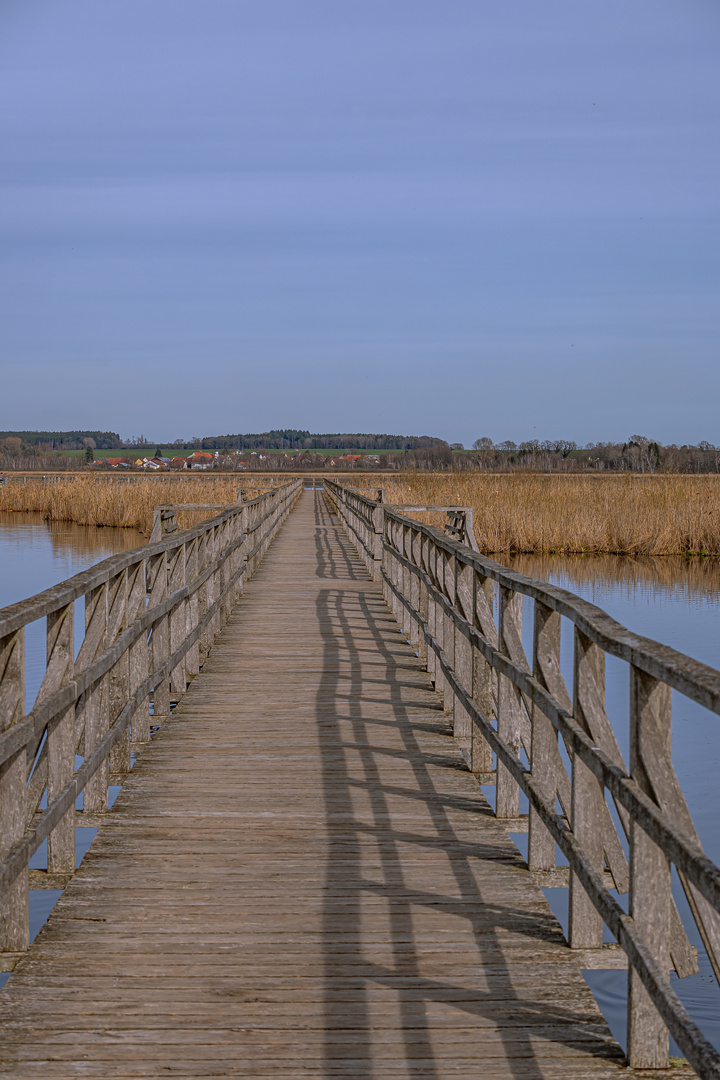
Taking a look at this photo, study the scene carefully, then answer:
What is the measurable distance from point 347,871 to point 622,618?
13.9 metres

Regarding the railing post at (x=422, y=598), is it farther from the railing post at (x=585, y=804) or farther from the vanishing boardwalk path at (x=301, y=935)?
the railing post at (x=585, y=804)

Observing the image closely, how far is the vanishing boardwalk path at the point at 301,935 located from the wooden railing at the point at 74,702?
165mm

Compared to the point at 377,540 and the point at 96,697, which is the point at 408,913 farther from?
the point at 377,540

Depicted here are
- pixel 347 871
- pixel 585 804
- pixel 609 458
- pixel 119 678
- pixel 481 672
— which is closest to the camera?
pixel 585 804

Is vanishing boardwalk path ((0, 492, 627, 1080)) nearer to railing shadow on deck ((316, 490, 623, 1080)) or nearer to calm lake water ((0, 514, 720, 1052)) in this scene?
railing shadow on deck ((316, 490, 623, 1080))

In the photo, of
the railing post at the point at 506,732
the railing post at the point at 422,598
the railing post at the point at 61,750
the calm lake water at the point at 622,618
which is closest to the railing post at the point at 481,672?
the railing post at the point at 506,732

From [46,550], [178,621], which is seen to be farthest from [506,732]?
[46,550]

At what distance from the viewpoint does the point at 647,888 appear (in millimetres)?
2764

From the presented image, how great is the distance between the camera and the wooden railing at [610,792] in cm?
244

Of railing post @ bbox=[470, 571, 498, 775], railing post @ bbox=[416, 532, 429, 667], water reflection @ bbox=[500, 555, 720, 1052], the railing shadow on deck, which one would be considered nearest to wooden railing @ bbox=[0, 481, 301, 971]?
the railing shadow on deck

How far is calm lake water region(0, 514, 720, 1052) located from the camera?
230 inches

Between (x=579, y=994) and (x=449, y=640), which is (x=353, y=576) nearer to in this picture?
(x=449, y=640)

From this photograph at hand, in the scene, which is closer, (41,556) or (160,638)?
(160,638)

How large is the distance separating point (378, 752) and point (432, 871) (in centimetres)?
188
